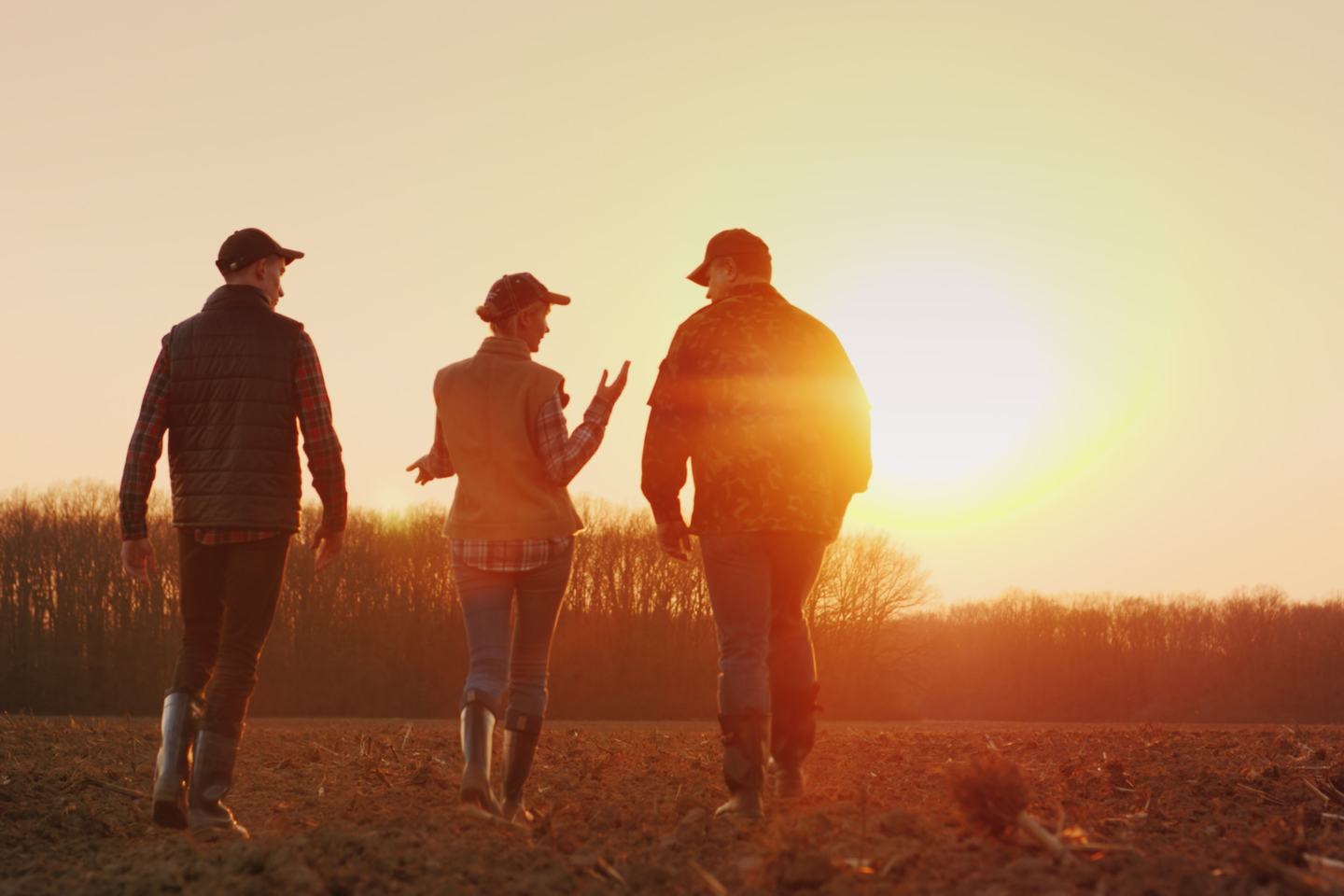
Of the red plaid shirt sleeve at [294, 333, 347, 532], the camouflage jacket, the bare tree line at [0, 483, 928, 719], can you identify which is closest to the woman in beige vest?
the camouflage jacket

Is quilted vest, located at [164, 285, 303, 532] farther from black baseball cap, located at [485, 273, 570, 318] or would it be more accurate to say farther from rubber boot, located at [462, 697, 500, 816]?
rubber boot, located at [462, 697, 500, 816]

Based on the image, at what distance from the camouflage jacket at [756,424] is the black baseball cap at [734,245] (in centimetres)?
21

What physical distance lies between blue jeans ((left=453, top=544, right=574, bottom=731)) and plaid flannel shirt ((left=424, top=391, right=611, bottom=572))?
5cm

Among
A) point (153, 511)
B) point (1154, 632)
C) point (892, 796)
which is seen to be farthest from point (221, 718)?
point (1154, 632)

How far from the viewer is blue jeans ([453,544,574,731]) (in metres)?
6.09

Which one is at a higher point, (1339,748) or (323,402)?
(323,402)

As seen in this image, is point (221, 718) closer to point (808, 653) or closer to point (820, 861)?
point (808, 653)

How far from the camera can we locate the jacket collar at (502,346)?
20.8 ft

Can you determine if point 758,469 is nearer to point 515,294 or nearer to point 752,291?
point 752,291

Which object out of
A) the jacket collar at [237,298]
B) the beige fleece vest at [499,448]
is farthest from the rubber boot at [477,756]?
the jacket collar at [237,298]

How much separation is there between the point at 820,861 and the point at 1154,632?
60.1 metres

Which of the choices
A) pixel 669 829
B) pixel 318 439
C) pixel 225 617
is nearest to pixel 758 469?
pixel 669 829

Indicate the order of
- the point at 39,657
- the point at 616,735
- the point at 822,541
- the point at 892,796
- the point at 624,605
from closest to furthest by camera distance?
1. the point at 822,541
2. the point at 892,796
3. the point at 616,735
4. the point at 39,657
5. the point at 624,605

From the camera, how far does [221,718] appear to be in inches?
240
